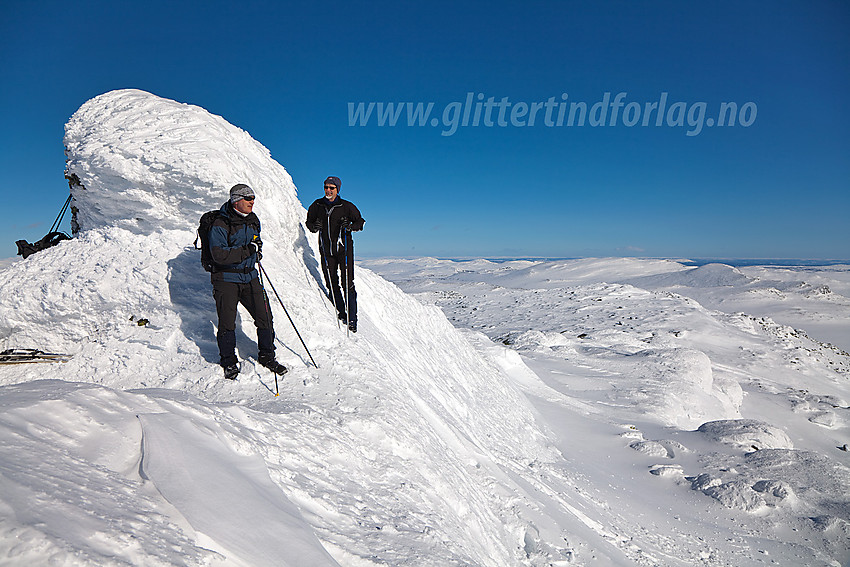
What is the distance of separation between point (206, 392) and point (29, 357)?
2735 mm

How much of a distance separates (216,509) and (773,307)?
4728cm

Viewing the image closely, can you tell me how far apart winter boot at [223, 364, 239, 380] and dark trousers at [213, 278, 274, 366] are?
43 millimetres

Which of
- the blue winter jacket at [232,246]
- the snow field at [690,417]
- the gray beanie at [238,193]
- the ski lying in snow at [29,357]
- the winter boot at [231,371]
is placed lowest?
the snow field at [690,417]

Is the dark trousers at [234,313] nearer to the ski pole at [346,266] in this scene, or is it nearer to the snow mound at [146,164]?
the ski pole at [346,266]

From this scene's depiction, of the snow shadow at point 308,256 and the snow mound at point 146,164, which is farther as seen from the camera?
the snow shadow at point 308,256

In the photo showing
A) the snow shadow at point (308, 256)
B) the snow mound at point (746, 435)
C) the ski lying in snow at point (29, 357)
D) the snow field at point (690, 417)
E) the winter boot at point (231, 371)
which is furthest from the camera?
the snow mound at point (746, 435)

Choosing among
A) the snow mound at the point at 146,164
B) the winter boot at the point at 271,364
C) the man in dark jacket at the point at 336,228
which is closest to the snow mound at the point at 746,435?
the man in dark jacket at the point at 336,228

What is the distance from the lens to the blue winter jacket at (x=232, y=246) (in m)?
5.06

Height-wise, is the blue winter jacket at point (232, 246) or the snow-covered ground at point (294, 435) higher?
the blue winter jacket at point (232, 246)

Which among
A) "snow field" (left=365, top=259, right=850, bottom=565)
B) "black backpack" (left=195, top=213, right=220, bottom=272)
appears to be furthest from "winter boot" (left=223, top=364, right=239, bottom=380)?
"snow field" (left=365, top=259, right=850, bottom=565)

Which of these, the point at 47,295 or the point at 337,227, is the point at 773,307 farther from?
the point at 47,295

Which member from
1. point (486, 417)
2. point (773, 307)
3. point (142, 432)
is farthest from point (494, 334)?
point (773, 307)

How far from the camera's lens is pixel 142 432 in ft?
9.25

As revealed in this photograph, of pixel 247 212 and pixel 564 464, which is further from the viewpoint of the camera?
pixel 564 464
